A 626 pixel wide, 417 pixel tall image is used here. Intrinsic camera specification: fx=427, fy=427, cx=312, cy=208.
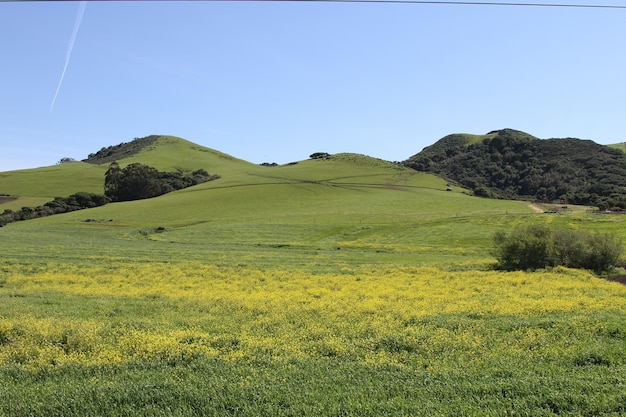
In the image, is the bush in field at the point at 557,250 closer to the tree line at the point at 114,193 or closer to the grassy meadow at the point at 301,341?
the grassy meadow at the point at 301,341

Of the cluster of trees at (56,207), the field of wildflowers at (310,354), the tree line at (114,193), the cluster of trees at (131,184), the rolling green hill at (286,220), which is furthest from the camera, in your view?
the cluster of trees at (131,184)

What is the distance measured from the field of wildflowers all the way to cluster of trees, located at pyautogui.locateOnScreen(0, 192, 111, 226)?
9269 cm

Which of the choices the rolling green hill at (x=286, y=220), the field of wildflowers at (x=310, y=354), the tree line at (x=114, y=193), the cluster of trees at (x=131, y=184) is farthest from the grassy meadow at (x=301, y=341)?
the cluster of trees at (x=131, y=184)

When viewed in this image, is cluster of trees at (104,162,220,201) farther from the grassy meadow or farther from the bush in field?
the bush in field

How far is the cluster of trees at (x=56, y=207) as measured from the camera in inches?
3812

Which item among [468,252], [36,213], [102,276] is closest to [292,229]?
[468,252]

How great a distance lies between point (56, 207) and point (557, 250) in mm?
111735

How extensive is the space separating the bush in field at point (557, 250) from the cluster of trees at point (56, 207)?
96.8 meters

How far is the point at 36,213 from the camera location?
10038cm

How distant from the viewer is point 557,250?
38.8 meters

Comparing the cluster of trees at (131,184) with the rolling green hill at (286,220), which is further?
the cluster of trees at (131,184)

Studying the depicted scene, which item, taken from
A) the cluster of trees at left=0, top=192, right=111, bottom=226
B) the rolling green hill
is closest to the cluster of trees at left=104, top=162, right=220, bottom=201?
the cluster of trees at left=0, top=192, right=111, bottom=226

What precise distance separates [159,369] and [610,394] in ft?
30.7

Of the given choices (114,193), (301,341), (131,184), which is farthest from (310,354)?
(114,193)
